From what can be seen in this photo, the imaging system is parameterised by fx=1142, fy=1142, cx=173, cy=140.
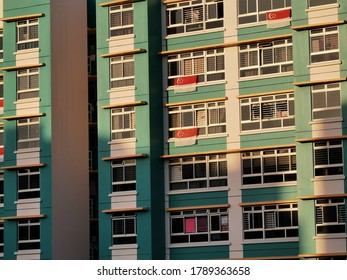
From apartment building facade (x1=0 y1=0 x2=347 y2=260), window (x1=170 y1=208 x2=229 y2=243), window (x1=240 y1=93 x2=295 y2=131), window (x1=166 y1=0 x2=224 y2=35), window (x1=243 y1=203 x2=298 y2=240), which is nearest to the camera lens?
apartment building facade (x1=0 y1=0 x2=347 y2=260)

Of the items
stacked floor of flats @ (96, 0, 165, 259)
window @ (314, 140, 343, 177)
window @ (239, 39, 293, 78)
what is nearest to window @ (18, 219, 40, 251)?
stacked floor of flats @ (96, 0, 165, 259)

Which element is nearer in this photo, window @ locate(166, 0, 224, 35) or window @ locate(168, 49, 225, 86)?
window @ locate(168, 49, 225, 86)

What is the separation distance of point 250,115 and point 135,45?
4.55 metres

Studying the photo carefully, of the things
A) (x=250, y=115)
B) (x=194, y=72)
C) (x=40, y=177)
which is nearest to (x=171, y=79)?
(x=194, y=72)

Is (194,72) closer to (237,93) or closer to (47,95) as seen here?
(237,93)

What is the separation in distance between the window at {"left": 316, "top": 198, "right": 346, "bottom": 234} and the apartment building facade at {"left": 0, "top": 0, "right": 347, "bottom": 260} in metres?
0.03

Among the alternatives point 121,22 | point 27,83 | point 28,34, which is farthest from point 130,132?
point 28,34

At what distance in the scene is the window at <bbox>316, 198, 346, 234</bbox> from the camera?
34.1m

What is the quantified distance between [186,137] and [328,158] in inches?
206

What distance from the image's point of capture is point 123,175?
37.7 meters

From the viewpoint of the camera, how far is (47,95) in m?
38.8

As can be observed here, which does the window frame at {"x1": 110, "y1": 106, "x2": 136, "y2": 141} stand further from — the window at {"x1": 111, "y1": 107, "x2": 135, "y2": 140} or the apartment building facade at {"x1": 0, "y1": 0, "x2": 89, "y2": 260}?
the apartment building facade at {"x1": 0, "y1": 0, "x2": 89, "y2": 260}

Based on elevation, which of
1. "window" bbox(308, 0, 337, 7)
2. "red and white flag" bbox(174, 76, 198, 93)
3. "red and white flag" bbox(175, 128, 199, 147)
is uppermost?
"window" bbox(308, 0, 337, 7)

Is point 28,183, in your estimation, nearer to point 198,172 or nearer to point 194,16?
point 198,172
